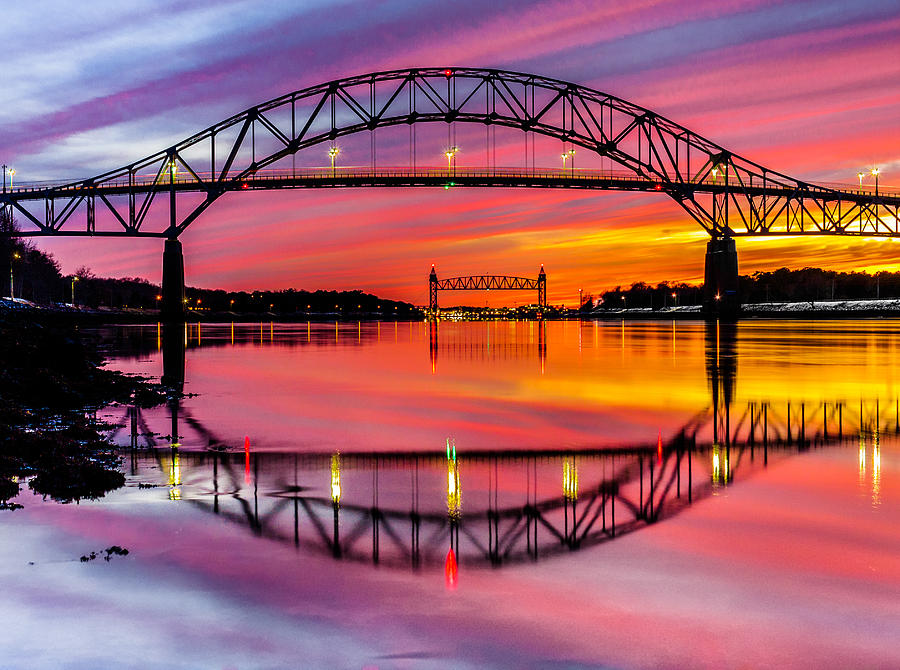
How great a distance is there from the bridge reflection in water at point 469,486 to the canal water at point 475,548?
0.15 ft

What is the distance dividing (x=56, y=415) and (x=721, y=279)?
115 metres

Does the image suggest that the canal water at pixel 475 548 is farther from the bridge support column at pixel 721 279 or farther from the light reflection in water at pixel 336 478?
the bridge support column at pixel 721 279

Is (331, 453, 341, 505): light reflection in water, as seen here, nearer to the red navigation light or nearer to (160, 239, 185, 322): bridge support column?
the red navigation light

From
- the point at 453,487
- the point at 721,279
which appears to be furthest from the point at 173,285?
the point at 453,487

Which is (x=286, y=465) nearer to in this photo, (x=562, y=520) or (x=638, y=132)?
(x=562, y=520)

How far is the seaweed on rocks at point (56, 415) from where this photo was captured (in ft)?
33.7

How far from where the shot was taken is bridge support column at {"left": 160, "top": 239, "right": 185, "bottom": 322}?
100m

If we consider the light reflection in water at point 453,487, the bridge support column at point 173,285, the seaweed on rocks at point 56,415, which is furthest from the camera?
the bridge support column at point 173,285

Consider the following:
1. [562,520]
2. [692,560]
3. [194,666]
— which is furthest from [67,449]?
[692,560]

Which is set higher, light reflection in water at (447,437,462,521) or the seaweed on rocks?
the seaweed on rocks

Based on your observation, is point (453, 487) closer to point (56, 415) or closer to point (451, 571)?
point (451, 571)

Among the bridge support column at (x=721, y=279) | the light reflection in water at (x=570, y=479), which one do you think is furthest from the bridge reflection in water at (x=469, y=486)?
the bridge support column at (x=721, y=279)

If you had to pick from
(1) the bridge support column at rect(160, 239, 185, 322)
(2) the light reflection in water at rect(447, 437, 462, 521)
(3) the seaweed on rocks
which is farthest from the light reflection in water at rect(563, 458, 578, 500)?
(1) the bridge support column at rect(160, 239, 185, 322)

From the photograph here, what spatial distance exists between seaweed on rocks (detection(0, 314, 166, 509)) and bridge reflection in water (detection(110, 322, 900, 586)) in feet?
2.33
